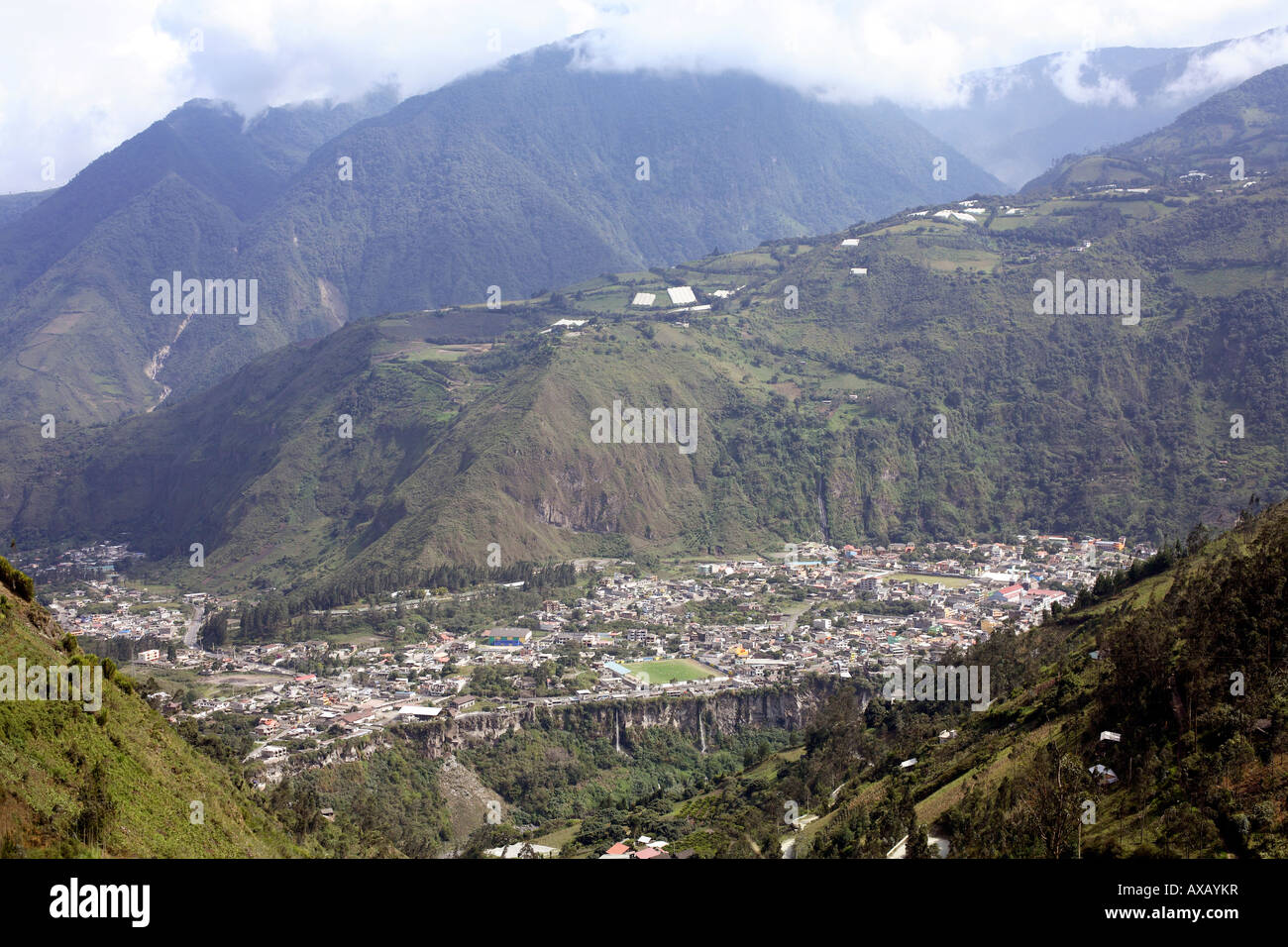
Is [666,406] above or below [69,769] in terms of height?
above

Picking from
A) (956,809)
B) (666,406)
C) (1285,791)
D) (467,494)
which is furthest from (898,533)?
(1285,791)

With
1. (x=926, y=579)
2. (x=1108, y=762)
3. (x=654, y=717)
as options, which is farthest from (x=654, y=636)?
(x=1108, y=762)

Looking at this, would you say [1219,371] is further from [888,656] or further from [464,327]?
[464,327]

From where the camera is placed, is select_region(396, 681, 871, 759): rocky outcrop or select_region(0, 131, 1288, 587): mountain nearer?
select_region(396, 681, 871, 759): rocky outcrop

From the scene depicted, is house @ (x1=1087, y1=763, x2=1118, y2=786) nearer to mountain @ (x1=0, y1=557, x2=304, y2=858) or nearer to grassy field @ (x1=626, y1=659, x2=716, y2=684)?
mountain @ (x1=0, y1=557, x2=304, y2=858)

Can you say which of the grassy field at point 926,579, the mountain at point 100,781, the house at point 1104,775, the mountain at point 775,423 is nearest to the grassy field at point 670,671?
the grassy field at point 926,579

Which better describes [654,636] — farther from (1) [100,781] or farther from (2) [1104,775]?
(1) [100,781]

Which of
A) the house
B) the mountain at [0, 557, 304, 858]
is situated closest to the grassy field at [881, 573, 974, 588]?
the house
